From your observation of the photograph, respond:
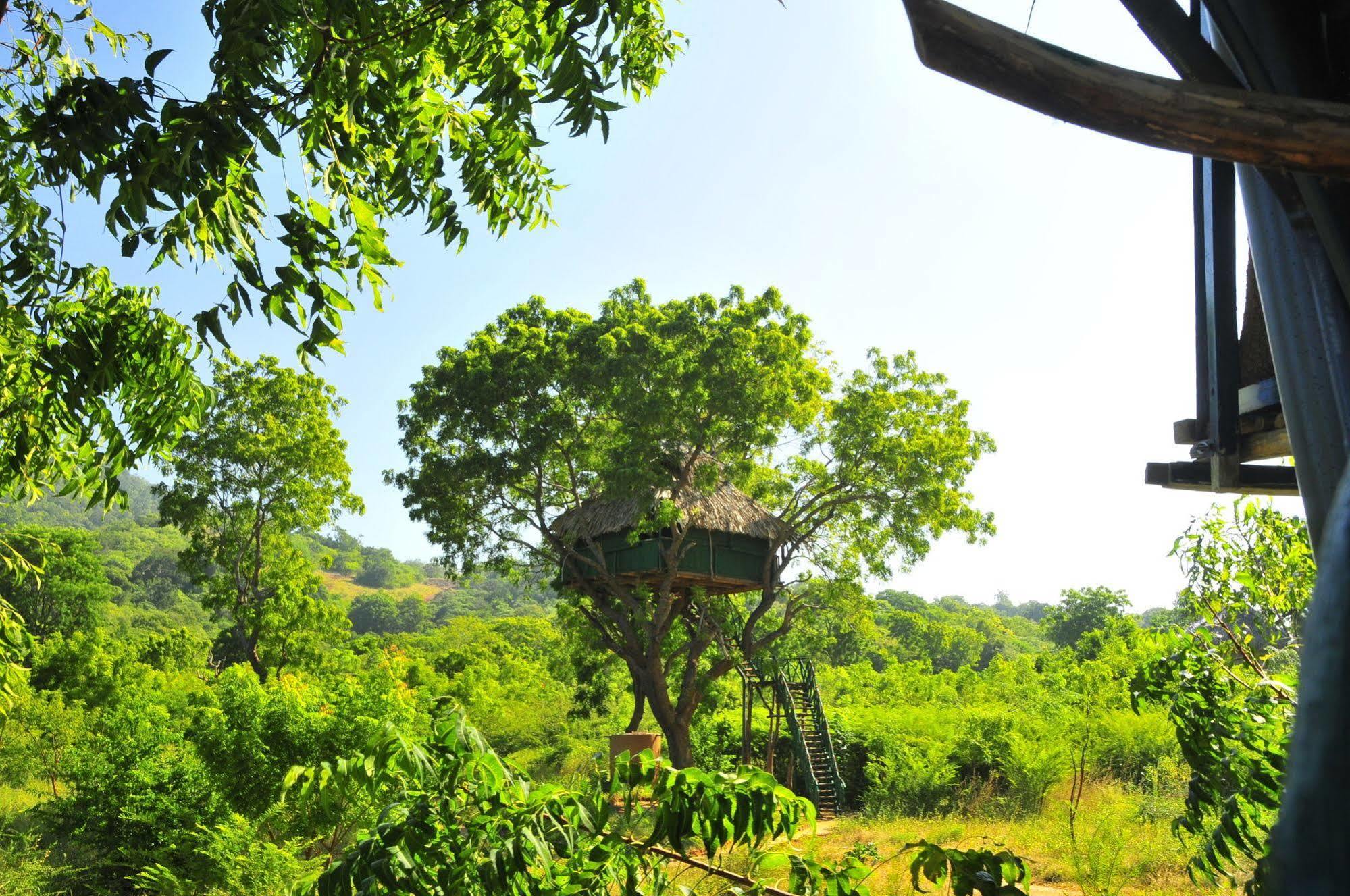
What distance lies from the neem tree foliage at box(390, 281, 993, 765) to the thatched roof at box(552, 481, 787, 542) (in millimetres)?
287

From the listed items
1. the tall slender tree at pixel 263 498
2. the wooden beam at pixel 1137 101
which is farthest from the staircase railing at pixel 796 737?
the wooden beam at pixel 1137 101

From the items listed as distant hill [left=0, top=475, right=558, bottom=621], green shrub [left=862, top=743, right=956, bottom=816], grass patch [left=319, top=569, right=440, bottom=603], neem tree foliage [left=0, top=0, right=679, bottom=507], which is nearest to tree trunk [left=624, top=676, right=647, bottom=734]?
green shrub [left=862, top=743, right=956, bottom=816]

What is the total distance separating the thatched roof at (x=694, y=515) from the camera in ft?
55.7

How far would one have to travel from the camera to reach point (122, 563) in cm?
7519

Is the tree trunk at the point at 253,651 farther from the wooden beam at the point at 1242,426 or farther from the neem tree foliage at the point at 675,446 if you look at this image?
the wooden beam at the point at 1242,426

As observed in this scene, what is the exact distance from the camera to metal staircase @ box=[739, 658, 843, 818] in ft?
53.6

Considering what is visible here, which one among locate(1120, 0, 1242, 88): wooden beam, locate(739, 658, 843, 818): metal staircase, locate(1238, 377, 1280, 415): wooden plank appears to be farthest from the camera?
locate(739, 658, 843, 818): metal staircase

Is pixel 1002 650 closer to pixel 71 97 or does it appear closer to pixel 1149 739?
pixel 1149 739

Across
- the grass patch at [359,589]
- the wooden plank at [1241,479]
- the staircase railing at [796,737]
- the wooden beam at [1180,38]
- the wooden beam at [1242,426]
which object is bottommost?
the staircase railing at [796,737]

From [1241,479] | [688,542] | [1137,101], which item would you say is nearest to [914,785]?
[688,542]

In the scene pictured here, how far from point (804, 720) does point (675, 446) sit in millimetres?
6276

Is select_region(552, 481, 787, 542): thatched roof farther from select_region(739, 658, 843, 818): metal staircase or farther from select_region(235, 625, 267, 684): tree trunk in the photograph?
select_region(235, 625, 267, 684): tree trunk

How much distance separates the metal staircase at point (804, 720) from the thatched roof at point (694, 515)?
2734 mm

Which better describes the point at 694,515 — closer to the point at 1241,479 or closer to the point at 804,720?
the point at 804,720
